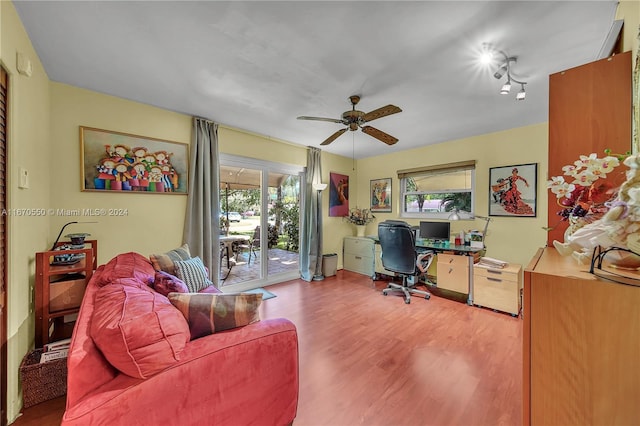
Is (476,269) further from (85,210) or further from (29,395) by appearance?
(85,210)

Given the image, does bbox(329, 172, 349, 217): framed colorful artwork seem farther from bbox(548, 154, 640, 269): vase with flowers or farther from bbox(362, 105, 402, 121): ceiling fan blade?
bbox(548, 154, 640, 269): vase with flowers

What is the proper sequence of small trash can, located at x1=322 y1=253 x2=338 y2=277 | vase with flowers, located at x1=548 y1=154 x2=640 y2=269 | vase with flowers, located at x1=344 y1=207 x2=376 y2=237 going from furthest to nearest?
vase with flowers, located at x1=344 y1=207 x2=376 y2=237 → small trash can, located at x1=322 y1=253 x2=338 y2=277 → vase with flowers, located at x1=548 y1=154 x2=640 y2=269

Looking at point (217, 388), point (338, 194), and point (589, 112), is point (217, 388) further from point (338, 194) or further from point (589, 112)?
point (338, 194)

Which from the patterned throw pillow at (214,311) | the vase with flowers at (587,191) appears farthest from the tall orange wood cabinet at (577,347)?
the patterned throw pillow at (214,311)

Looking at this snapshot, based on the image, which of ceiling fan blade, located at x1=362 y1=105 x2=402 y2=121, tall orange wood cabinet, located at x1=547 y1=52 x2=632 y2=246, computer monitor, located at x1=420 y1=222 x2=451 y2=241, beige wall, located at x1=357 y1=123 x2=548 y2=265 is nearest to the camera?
tall orange wood cabinet, located at x1=547 y1=52 x2=632 y2=246

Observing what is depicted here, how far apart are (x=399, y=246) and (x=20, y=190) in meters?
3.46

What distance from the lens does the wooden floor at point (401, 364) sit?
1.47 meters

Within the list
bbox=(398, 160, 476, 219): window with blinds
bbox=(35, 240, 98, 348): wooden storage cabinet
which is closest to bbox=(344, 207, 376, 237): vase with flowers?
bbox=(398, 160, 476, 219): window with blinds

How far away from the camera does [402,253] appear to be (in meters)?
3.22

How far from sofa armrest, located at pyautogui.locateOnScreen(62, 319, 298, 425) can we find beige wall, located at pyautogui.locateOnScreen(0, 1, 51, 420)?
3.88ft

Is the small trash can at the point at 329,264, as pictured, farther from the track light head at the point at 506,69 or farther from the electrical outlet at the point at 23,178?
the electrical outlet at the point at 23,178

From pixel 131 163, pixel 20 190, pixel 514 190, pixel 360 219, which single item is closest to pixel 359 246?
pixel 360 219

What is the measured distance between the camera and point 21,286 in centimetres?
152

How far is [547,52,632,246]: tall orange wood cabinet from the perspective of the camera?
1.12 m
